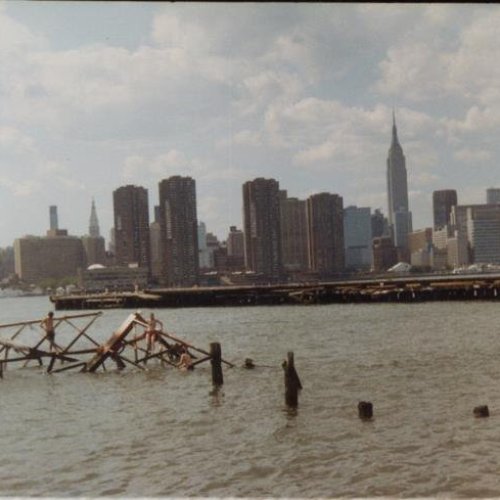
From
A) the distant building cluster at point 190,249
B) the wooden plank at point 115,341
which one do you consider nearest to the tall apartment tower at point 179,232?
the distant building cluster at point 190,249

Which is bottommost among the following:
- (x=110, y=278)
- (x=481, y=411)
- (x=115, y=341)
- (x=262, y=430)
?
(x=262, y=430)

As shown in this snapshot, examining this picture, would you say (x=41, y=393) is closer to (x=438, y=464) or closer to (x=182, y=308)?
(x=438, y=464)

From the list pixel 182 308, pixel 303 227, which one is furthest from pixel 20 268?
pixel 303 227

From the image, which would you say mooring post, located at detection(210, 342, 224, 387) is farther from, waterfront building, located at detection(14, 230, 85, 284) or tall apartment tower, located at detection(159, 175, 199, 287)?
waterfront building, located at detection(14, 230, 85, 284)

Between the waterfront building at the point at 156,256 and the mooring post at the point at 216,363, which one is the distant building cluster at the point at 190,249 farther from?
the mooring post at the point at 216,363

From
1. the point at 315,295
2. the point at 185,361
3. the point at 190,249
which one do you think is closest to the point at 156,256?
the point at 190,249

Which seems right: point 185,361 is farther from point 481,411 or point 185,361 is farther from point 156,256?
point 156,256
